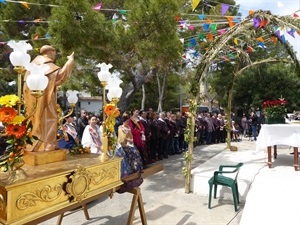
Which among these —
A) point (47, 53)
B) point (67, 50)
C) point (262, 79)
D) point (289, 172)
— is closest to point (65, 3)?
point (67, 50)

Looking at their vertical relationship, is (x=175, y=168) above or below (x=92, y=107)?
below

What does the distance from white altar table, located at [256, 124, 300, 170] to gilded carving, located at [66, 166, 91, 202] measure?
13.6ft

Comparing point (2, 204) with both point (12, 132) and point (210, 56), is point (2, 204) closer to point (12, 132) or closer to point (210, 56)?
point (12, 132)

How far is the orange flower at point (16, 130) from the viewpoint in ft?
6.53

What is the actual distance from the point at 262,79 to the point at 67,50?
18.8 metres

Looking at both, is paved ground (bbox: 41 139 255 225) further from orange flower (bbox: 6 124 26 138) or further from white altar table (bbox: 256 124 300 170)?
orange flower (bbox: 6 124 26 138)

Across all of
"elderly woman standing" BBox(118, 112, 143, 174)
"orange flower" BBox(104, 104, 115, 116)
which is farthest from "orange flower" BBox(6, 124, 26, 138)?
"elderly woman standing" BBox(118, 112, 143, 174)

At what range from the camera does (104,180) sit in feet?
9.12

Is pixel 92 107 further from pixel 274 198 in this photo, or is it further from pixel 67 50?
pixel 274 198

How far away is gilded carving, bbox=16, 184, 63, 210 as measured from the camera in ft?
6.44

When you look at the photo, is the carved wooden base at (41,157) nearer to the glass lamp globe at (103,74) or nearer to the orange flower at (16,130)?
the orange flower at (16,130)

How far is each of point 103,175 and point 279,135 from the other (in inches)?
161

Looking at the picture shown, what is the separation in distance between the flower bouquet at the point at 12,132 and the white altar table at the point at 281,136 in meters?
4.75

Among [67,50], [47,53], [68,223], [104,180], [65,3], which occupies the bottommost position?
[68,223]
